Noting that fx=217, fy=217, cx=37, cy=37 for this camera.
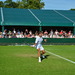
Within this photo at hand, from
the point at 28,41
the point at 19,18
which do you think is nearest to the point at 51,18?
the point at 19,18

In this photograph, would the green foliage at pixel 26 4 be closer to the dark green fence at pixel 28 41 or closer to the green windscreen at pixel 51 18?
the green windscreen at pixel 51 18

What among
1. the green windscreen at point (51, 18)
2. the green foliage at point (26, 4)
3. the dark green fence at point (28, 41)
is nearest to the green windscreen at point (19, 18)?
the green windscreen at point (51, 18)

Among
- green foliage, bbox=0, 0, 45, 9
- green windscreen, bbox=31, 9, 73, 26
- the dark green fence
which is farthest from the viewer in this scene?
green foliage, bbox=0, 0, 45, 9

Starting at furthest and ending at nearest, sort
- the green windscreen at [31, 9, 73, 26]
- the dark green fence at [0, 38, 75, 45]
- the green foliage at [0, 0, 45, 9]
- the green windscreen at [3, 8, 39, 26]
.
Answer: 1. the green foliage at [0, 0, 45, 9]
2. the green windscreen at [31, 9, 73, 26]
3. the green windscreen at [3, 8, 39, 26]
4. the dark green fence at [0, 38, 75, 45]

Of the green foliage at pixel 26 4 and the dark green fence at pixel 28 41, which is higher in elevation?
the green foliage at pixel 26 4

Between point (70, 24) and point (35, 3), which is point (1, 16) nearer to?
point (70, 24)

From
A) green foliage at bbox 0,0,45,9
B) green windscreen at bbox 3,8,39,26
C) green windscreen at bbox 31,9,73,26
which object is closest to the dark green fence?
green windscreen at bbox 3,8,39,26

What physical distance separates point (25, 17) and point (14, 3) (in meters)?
35.8

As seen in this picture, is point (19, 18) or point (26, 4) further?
point (26, 4)

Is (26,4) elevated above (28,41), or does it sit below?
above

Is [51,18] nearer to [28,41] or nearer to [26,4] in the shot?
[28,41]

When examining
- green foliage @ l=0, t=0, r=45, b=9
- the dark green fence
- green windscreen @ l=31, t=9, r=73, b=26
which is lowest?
the dark green fence

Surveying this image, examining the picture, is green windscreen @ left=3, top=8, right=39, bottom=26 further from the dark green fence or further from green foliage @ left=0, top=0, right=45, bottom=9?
green foliage @ left=0, top=0, right=45, bottom=9

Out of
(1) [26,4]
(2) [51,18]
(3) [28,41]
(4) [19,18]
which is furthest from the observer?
(1) [26,4]
